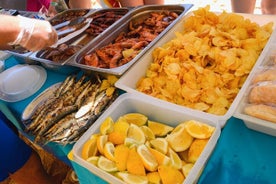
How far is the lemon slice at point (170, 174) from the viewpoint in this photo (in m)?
0.70

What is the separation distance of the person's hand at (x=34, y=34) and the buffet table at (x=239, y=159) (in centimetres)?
61

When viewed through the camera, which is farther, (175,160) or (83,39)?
(83,39)

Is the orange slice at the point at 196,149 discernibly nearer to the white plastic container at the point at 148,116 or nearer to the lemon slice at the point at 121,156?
the white plastic container at the point at 148,116

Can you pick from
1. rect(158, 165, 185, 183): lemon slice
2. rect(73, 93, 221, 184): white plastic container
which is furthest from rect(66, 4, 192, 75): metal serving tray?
rect(158, 165, 185, 183): lemon slice

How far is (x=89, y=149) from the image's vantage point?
84 centimetres

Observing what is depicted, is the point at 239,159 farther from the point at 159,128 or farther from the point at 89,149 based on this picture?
the point at 89,149

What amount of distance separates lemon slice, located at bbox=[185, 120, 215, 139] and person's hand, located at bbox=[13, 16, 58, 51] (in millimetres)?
773

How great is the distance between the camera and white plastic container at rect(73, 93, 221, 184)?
73 centimetres

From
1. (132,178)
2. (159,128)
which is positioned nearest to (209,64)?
(159,128)

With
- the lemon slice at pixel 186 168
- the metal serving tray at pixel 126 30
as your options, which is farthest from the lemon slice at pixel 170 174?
the metal serving tray at pixel 126 30

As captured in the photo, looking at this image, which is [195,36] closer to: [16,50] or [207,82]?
[207,82]

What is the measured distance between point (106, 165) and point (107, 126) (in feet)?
0.53

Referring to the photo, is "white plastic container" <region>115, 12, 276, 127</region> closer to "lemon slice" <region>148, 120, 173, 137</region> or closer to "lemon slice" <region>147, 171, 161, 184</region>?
"lemon slice" <region>148, 120, 173, 137</region>

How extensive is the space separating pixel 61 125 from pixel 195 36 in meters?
0.76
